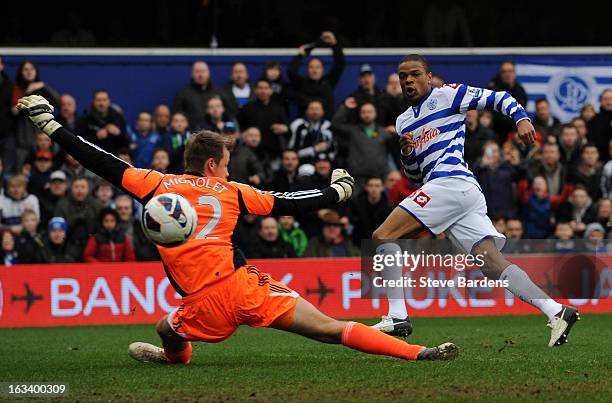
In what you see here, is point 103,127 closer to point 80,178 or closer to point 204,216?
point 80,178

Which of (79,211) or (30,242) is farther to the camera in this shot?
(79,211)

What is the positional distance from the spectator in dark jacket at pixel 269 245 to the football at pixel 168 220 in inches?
311

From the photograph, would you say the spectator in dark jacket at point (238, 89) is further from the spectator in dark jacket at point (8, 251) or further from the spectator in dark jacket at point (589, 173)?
the spectator in dark jacket at point (589, 173)

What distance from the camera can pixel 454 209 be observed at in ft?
34.2

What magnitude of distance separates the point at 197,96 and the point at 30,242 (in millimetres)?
3516

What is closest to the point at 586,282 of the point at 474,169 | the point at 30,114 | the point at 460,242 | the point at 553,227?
the point at 553,227

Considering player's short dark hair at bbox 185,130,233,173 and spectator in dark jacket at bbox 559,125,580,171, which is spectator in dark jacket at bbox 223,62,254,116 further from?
player's short dark hair at bbox 185,130,233,173

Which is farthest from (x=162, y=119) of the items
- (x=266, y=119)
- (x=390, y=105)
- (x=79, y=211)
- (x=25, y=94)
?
(x=390, y=105)

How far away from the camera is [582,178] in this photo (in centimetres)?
1733

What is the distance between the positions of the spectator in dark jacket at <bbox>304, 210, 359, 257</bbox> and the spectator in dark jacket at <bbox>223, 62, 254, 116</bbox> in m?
2.50

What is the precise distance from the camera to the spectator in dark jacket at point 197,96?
1761 cm
